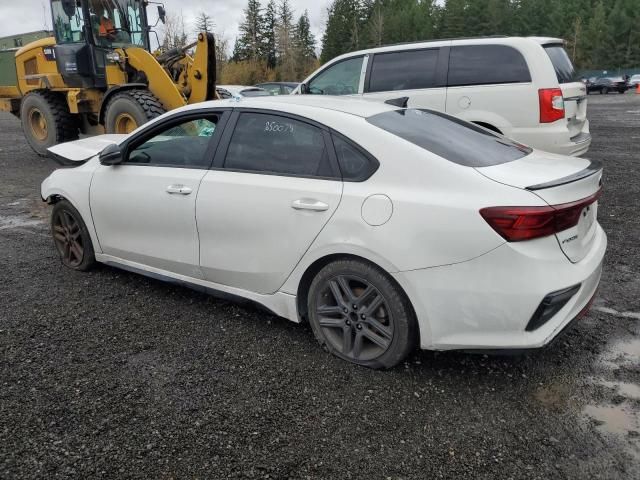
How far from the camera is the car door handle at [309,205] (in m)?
3.02

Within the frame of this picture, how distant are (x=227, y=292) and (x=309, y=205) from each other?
95 centimetres

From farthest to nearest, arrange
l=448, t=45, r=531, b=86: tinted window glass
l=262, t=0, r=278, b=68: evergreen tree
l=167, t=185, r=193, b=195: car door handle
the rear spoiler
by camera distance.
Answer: l=262, t=0, r=278, b=68: evergreen tree → l=448, t=45, r=531, b=86: tinted window glass → l=167, t=185, r=193, b=195: car door handle → the rear spoiler

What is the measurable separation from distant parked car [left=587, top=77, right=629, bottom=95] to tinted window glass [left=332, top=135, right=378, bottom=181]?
165ft

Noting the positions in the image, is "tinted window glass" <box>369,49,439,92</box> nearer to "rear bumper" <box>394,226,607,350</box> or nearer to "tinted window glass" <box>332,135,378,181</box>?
"tinted window glass" <box>332,135,378,181</box>

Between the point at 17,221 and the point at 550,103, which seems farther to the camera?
the point at 17,221

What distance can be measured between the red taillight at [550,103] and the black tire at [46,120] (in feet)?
29.2

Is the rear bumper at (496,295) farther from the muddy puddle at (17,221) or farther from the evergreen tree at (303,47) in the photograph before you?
the evergreen tree at (303,47)

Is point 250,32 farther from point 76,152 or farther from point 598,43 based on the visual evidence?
point 76,152

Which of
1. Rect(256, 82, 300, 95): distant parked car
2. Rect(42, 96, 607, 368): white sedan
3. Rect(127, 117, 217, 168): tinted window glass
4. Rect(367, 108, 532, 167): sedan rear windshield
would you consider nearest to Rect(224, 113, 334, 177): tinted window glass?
Rect(42, 96, 607, 368): white sedan

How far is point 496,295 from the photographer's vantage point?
257 centimetres

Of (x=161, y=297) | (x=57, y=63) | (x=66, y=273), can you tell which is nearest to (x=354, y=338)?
(x=161, y=297)

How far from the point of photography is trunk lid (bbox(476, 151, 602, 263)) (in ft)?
8.69

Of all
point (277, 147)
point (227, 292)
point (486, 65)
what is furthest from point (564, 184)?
point (486, 65)

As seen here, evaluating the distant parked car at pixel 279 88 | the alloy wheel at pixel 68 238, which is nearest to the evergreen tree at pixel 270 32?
the distant parked car at pixel 279 88
